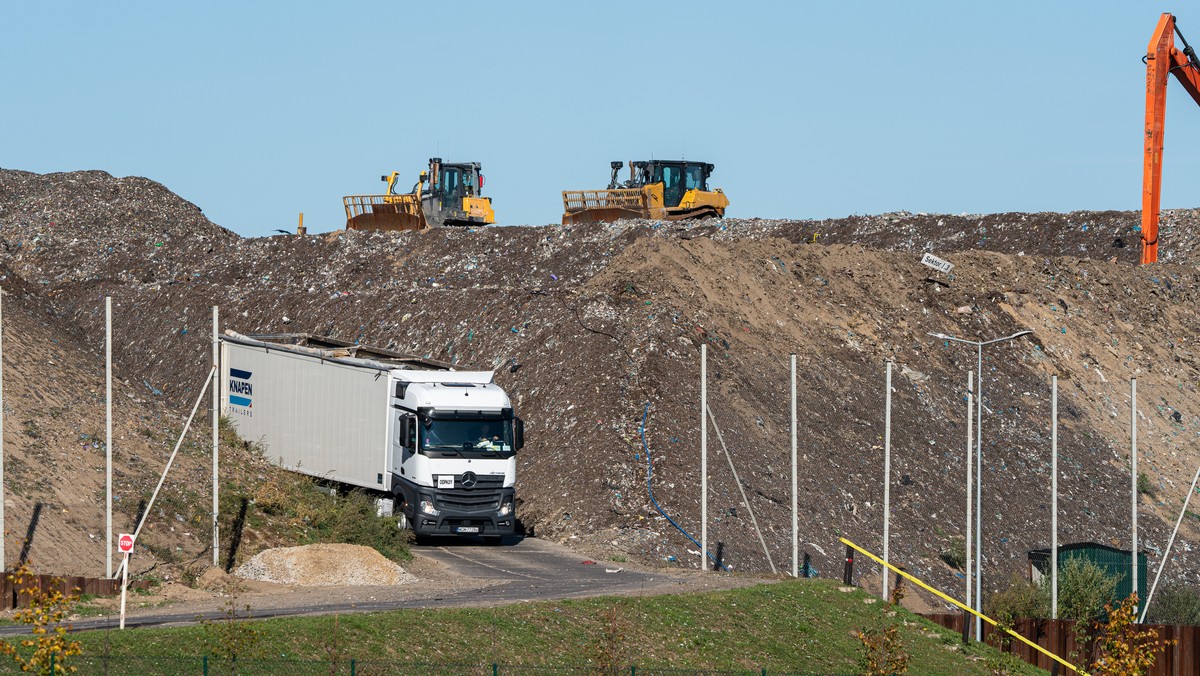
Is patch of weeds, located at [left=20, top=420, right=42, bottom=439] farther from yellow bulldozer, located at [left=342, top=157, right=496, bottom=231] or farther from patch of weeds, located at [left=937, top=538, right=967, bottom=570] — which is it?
yellow bulldozer, located at [left=342, top=157, right=496, bottom=231]

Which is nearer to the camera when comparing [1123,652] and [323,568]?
[1123,652]

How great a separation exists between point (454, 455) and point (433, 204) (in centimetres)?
3968

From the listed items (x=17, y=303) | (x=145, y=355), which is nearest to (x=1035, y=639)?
(x=17, y=303)

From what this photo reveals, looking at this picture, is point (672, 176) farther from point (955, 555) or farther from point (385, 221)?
point (955, 555)

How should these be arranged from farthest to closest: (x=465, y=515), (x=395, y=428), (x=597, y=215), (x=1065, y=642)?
(x=597, y=215), (x=395, y=428), (x=465, y=515), (x=1065, y=642)

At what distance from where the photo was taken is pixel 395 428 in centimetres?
3647

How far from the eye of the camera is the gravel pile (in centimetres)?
3086

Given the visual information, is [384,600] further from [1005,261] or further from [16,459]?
[1005,261]

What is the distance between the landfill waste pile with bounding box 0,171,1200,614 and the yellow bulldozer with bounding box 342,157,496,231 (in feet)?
9.84

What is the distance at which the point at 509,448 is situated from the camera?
35.6m

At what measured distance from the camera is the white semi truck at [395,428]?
35.3m

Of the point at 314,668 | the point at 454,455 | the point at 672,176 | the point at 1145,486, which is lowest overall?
the point at 314,668

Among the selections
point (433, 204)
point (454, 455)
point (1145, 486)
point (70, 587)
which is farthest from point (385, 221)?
point (70, 587)

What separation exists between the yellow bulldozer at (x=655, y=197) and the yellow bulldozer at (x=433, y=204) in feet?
14.4
